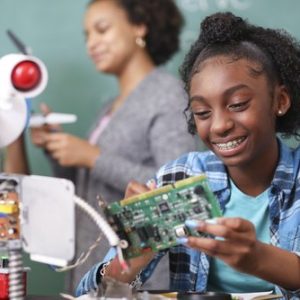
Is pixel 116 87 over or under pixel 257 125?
over

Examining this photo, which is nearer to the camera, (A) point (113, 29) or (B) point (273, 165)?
(B) point (273, 165)

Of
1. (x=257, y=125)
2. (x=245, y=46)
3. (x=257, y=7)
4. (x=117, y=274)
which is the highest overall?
(x=257, y=7)

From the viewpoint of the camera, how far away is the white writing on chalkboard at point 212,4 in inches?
96.1

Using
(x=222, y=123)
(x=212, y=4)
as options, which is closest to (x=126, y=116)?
(x=212, y=4)

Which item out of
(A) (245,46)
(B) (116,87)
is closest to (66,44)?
(B) (116,87)

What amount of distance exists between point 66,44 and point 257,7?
27.0 inches

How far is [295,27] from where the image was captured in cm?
244

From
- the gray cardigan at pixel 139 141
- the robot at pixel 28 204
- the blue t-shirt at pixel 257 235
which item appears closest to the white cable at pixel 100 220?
the robot at pixel 28 204

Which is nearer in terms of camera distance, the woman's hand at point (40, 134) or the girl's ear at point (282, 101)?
the girl's ear at point (282, 101)

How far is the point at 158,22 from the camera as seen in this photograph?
232cm

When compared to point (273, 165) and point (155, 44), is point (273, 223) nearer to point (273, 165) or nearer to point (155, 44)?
point (273, 165)

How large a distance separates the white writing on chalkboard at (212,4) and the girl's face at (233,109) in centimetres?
113

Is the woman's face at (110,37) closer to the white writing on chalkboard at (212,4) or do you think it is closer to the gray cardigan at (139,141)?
the gray cardigan at (139,141)

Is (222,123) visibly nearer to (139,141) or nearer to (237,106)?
(237,106)
